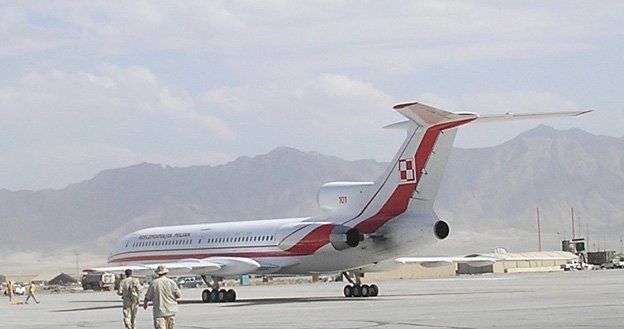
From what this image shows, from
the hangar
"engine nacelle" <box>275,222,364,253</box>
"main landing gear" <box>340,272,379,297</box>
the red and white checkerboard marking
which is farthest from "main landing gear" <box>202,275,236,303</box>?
the hangar

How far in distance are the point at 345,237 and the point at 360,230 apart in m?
0.69

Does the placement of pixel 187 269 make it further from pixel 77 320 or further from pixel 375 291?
pixel 77 320

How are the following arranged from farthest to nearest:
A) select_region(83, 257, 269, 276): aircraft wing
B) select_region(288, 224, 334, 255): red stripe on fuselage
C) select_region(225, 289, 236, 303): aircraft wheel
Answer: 1. select_region(225, 289, 236, 303): aircraft wheel
2. select_region(83, 257, 269, 276): aircraft wing
3. select_region(288, 224, 334, 255): red stripe on fuselage

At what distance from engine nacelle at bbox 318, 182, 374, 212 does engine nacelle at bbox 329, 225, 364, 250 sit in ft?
4.00

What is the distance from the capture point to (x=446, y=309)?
101ft

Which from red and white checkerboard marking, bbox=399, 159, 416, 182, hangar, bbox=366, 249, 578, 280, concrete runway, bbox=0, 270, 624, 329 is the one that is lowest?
concrete runway, bbox=0, 270, 624, 329

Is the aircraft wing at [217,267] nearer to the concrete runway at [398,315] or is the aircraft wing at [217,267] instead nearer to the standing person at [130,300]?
the concrete runway at [398,315]

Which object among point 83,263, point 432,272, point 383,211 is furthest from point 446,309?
point 83,263

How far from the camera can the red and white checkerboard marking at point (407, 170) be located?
39812mm

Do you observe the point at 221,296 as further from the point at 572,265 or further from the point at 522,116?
the point at 572,265

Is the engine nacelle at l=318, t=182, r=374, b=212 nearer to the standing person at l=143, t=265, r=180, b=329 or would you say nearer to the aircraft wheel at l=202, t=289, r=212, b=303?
the aircraft wheel at l=202, t=289, r=212, b=303

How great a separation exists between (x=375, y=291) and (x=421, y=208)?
5.39m

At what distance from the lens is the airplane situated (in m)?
39.1

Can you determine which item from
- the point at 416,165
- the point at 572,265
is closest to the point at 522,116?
the point at 416,165
